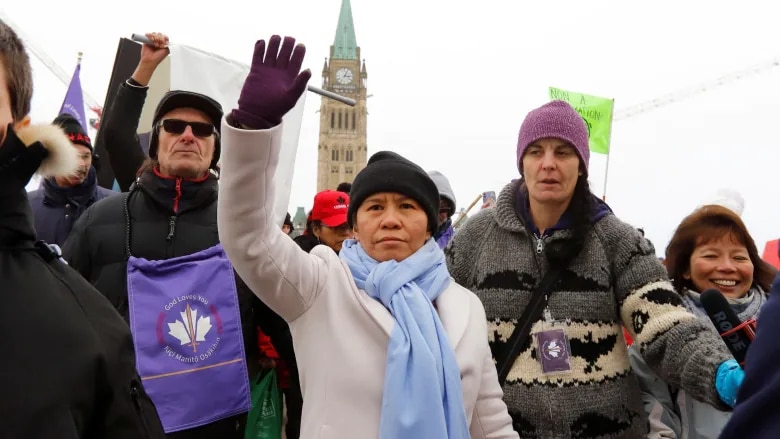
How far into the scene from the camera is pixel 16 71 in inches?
45.4

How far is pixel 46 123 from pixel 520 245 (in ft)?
5.36

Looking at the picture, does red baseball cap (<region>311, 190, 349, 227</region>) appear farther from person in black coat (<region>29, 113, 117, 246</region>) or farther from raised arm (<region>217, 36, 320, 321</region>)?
raised arm (<region>217, 36, 320, 321</region>)

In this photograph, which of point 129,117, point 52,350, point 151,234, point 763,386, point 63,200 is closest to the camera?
point 763,386

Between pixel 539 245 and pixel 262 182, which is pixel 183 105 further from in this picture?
pixel 539 245

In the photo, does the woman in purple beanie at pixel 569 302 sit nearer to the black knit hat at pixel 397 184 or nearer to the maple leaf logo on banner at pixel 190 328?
the black knit hat at pixel 397 184

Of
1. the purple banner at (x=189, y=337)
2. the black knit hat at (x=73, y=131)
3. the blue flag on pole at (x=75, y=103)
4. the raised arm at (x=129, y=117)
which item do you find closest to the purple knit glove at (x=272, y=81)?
the purple banner at (x=189, y=337)

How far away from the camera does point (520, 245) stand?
234cm

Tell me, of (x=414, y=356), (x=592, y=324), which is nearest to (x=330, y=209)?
(x=592, y=324)

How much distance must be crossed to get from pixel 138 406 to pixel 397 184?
41.6 inches

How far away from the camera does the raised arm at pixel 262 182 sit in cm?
150

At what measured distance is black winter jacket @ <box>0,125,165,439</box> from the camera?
1.01 meters

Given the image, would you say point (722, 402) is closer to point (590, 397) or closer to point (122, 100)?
point (590, 397)

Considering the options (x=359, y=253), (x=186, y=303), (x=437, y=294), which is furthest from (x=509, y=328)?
(x=186, y=303)

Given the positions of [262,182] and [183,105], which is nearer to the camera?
[262,182]
